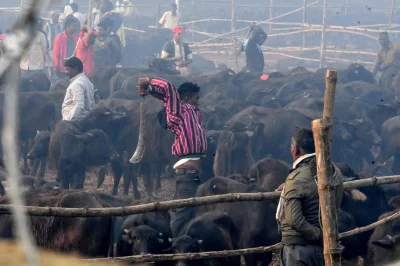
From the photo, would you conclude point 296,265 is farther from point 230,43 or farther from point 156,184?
point 230,43

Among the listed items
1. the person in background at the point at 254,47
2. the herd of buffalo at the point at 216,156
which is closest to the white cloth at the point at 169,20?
the person in background at the point at 254,47

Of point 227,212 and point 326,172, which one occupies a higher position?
point 326,172

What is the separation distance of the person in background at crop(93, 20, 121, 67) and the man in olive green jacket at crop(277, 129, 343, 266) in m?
18.1

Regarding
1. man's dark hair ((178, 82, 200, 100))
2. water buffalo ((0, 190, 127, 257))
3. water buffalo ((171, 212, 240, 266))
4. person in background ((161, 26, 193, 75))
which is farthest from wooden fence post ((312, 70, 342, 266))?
person in background ((161, 26, 193, 75))

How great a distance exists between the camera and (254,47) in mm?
24453

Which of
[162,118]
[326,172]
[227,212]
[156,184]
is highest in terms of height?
[326,172]

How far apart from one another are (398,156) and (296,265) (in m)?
9.37

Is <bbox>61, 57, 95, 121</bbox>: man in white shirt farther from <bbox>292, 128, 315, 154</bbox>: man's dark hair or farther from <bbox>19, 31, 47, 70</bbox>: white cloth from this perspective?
<bbox>19, 31, 47, 70</bbox>: white cloth

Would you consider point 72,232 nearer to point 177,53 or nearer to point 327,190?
point 327,190

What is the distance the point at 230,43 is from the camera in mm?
35531

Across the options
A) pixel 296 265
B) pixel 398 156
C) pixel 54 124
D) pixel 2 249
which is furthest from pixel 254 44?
pixel 2 249

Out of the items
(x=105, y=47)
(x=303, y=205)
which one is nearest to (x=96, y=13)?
(x=105, y=47)

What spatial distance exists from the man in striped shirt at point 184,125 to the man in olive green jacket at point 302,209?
3.43m

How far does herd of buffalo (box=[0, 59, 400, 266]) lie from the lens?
773 cm
